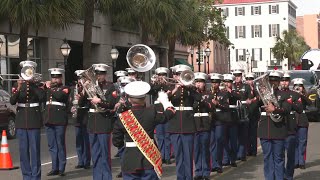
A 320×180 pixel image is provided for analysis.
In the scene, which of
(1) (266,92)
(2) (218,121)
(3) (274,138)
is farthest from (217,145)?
(1) (266,92)

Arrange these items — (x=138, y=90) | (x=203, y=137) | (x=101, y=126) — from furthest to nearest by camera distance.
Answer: (x=203, y=137), (x=101, y=126), (x=138, y=90)

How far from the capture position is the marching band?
7.01 meters

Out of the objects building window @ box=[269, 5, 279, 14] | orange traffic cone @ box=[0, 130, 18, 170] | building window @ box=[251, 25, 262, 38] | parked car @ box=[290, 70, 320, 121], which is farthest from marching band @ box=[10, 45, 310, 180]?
building window @ box=[269, 5, 279, 14]

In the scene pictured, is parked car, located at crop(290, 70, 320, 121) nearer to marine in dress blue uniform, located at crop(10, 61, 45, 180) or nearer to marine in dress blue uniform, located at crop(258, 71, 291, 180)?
marine in dress blue uniform, located at crop(258, 71, 291, 180)

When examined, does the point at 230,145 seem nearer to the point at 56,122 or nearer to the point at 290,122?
the point at 290,122

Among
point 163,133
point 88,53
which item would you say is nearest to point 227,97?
point 163,133

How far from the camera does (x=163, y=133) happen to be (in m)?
13.0

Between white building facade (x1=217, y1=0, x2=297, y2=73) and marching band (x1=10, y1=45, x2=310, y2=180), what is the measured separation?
8786 centimetres

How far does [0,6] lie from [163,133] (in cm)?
1191

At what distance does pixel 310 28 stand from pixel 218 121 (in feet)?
401

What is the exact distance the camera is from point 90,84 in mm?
9836

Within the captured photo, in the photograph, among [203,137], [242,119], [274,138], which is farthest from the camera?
[242,119]

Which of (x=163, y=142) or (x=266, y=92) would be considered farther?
(x=163, y=142)

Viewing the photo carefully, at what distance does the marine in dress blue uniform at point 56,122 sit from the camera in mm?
11562
